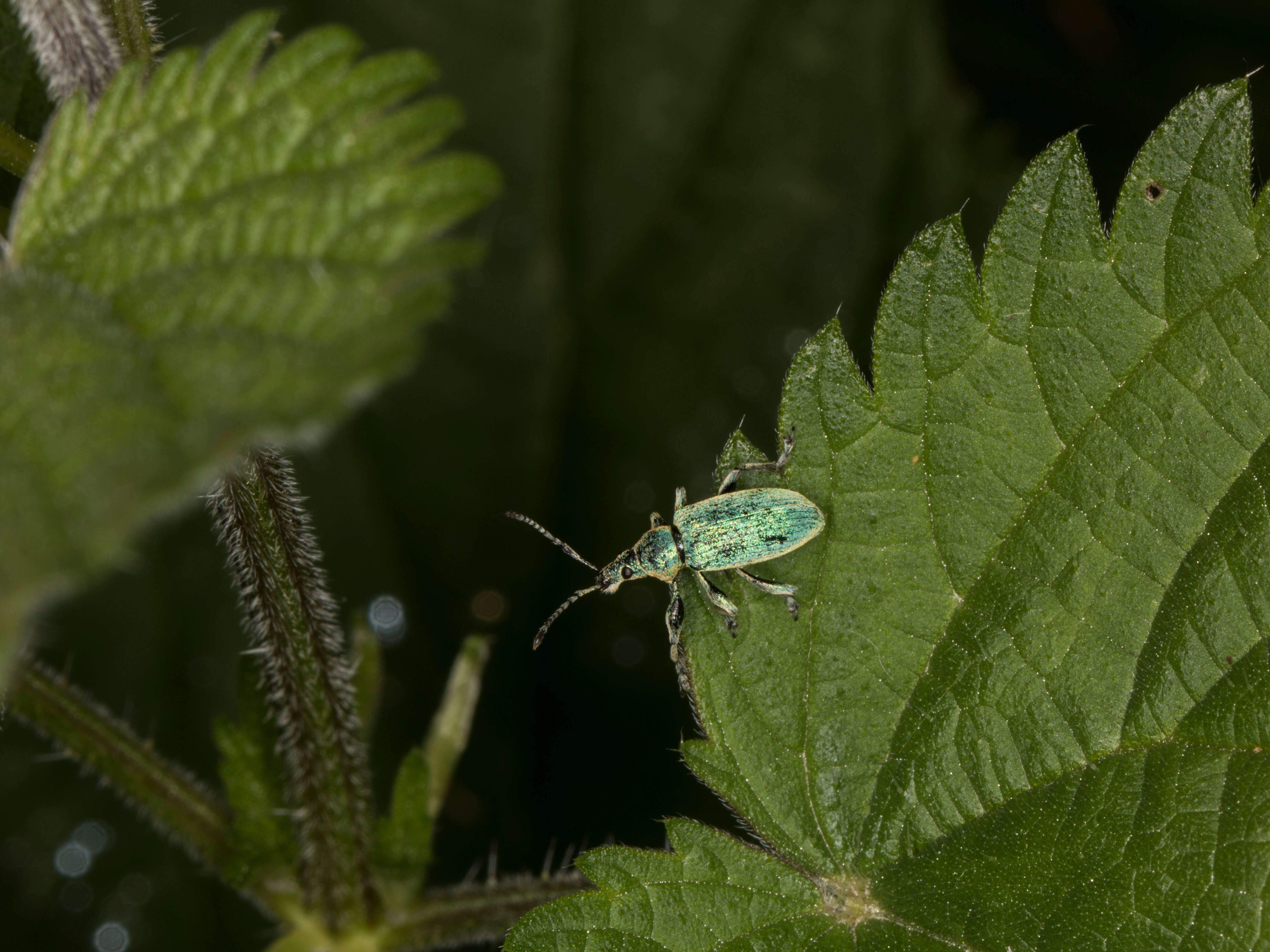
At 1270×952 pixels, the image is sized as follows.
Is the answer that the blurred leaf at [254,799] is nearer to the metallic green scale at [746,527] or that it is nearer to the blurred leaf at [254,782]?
the blurred leaf at [254,782]

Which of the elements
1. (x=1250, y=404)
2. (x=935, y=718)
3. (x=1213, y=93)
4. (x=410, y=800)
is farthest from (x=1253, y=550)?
(x=410, y=800)

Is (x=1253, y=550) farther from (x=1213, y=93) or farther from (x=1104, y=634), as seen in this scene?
(x=1213, y=93)

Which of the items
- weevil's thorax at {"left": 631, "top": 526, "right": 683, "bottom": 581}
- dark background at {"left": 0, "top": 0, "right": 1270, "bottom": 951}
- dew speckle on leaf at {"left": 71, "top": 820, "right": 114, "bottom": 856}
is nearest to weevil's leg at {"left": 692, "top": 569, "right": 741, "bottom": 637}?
weevil's thorax at {"left": 631, "top": 526, "right": 683, "bottom": 581}

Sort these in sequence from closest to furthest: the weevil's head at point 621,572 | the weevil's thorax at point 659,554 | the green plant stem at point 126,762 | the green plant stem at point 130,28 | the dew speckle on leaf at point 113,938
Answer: the green plant stem at point 130,28
the green plant stem at point 126,762
the weevil's thorax at point 659,554
the weevil's head at point 621,572
the dew speckle on leaf at point 113,938

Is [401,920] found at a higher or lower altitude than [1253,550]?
lower

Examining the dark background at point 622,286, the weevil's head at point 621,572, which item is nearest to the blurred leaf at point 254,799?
the weevil's head at point 621,572
